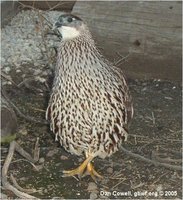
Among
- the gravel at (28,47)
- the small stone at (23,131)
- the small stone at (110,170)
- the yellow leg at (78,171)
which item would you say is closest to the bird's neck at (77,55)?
the yellow leg at (78,171)

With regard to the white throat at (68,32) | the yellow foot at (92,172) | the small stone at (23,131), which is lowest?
the yellow foot at (92,172)

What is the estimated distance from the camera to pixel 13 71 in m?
6.47

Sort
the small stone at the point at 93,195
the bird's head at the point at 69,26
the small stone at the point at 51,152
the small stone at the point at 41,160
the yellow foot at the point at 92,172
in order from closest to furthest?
the bird's head at the point at 69,26, the small stone at the point at 93,195, the yellow foot at the point at 92,172, the small stone at the point at 41,160, the small stone at the point at 51,152

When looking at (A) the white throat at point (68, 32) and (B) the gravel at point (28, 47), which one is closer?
(A) the white throat at point (68, 32)

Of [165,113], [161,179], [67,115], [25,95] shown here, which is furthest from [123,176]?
[25,95]

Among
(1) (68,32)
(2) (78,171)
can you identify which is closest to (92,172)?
(2) (78,171)

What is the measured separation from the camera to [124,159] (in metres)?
5.15

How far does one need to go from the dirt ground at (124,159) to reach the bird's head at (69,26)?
1063 millimetres

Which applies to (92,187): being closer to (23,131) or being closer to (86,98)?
(86,98)

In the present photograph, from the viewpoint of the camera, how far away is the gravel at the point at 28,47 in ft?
21.1

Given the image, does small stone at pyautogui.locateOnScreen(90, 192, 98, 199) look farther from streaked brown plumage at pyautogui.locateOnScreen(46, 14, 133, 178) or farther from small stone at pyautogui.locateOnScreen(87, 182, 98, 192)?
streaked brown plumage at pyautogui.locateOnScreen(46, 14, 133, 178)

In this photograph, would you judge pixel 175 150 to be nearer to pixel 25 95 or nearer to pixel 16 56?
pixel 25 95

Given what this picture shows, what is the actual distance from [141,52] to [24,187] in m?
2.11

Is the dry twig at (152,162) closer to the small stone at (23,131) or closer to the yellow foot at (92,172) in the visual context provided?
the yellow foot at (92,172)
